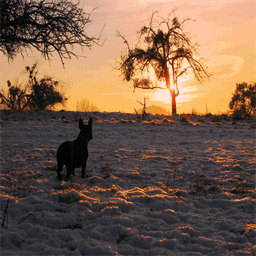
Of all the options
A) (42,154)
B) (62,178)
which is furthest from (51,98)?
(62,178)

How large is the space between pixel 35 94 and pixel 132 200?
26108 millimetres

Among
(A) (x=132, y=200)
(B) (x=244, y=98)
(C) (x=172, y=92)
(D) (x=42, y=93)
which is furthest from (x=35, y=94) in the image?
(B) (x=244, y=98)

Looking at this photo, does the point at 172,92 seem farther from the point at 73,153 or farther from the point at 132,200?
the point at 132,200

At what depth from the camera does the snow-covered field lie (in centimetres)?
324

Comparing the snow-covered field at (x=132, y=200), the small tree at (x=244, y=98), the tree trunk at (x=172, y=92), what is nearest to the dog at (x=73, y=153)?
the snow-covered field at (x=132, y=200)

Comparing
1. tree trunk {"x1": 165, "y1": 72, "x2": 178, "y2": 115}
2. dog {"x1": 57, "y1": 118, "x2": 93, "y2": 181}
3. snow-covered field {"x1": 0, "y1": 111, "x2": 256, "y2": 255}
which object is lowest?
snow-covered field {"x1": 0, "y1": 111, "x2": 256, "y2": 255}

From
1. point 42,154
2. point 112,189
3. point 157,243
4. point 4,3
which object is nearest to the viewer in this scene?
point 157,243

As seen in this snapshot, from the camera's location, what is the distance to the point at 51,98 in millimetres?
30516

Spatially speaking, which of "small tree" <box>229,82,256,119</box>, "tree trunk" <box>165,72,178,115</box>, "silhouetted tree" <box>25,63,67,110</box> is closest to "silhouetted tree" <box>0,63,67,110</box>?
"silhouetted tree" <box>25,63,67,110</box>

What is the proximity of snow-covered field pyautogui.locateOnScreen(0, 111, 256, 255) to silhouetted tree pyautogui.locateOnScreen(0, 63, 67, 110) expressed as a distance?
19.9 metres

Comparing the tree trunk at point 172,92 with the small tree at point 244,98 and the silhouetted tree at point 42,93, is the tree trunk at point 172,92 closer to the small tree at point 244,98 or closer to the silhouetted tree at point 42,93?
the silhouetted tree at point 42,93

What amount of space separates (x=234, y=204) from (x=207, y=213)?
2.36 feet

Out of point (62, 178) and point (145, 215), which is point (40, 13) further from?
point (145, 215)

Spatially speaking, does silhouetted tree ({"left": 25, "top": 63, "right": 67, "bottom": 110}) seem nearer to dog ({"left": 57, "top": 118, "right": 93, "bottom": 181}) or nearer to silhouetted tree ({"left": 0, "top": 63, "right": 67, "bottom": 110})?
silhouetted tree ({"left": 0, "top": 63, "right": 67, "bottom": 110})
